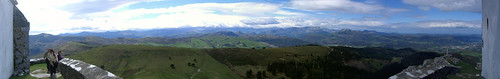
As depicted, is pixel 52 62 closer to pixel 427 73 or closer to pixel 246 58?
pixel 427 73

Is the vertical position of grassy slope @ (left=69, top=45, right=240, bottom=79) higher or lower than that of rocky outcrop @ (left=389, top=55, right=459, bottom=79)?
lower

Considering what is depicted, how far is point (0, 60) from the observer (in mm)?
14062

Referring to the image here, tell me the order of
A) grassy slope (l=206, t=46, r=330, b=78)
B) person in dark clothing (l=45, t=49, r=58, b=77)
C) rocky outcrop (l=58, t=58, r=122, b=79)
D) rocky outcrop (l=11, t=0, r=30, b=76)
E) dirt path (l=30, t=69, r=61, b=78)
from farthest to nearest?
grassy slope (l=206, t=46, r=330, b=78) < rocky outcrop (l=11, t=0, r=30, b=76) < dirt path (l=30, t=69, r=61, b=78) < person in dark clothing (l=45, t=49, r=58, b=77) < rocky outcrop (l=58, t=58, r=122, b=79)

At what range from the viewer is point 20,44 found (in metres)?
18.9

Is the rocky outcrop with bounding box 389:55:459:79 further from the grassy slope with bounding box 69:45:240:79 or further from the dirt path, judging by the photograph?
the grassy slope with bounding box 69:45:240:79

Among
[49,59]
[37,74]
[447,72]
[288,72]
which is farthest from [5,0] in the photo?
[288,72]

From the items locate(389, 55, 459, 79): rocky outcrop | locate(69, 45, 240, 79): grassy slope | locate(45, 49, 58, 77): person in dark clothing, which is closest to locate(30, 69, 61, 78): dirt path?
locate(45, 49, 58, 77): person in dark clothing

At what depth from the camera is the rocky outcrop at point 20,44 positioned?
18359mm

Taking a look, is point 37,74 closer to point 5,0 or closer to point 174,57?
point 5,0

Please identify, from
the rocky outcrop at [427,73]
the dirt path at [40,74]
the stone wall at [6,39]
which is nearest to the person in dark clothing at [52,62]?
the dirt path at [40,74]

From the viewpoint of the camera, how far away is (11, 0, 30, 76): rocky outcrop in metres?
18.4

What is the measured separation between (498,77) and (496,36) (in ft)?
5.10

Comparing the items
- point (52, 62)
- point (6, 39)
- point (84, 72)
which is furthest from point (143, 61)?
point (84, 72)

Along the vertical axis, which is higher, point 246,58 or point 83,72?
point 83,72
